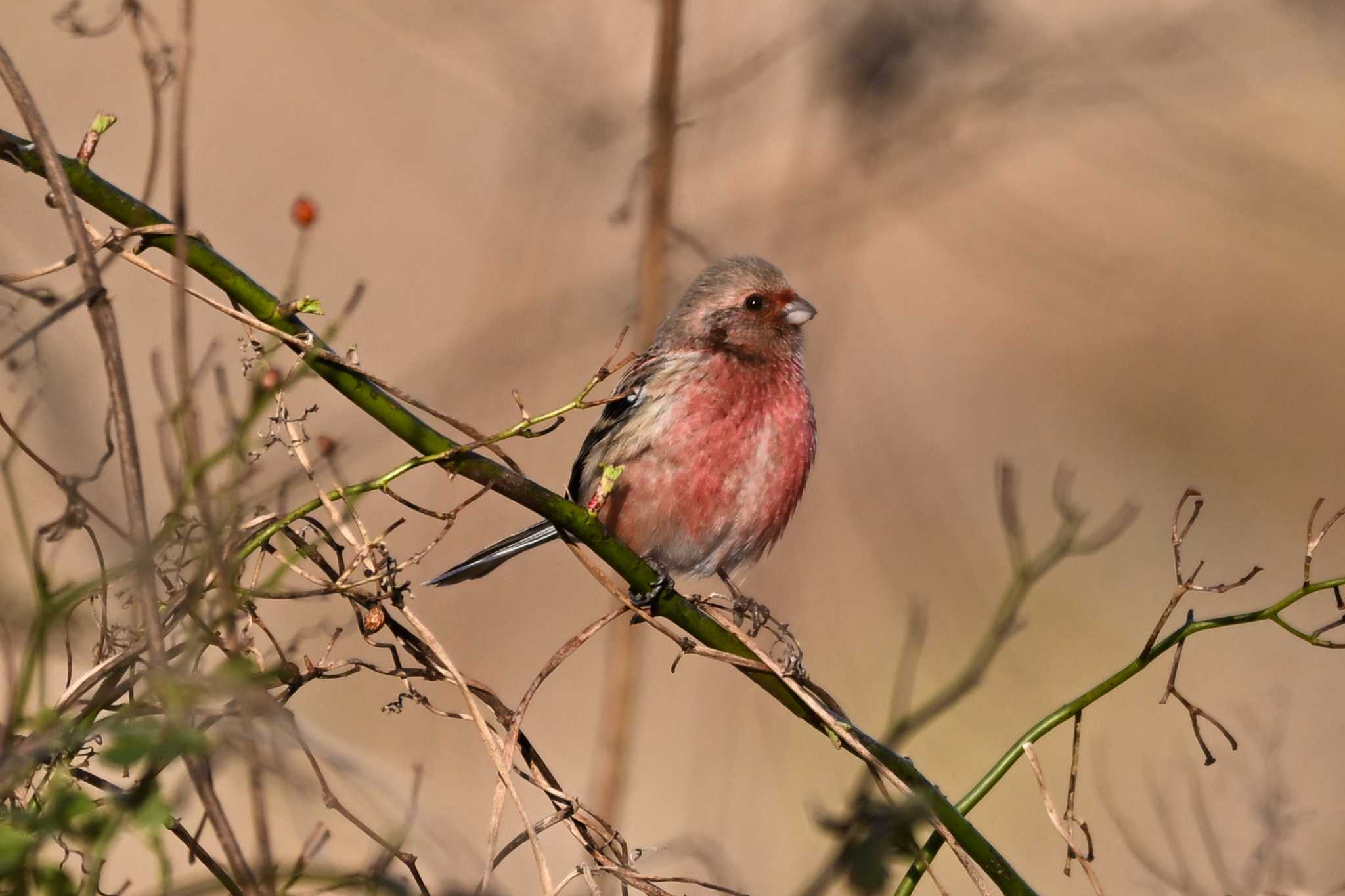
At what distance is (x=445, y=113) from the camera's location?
709 centimetres

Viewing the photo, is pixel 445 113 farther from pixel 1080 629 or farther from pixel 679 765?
pixel 1080 629

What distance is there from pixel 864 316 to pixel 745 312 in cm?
330

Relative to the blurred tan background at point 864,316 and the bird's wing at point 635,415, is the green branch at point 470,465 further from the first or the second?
the bird's wing at point 635,415

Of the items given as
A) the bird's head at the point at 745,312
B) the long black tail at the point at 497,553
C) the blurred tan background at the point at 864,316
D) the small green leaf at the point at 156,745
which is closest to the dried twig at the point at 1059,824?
the blurred tan background at the point at 864,316

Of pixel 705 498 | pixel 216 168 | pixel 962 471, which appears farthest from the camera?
pixel 962 471

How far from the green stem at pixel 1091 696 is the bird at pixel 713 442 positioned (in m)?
1.74

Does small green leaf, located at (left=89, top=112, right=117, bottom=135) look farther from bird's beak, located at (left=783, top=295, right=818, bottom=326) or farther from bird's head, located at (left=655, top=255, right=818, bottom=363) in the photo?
bird's beak, located at (left=783, top=295, right=818, bottom=326)

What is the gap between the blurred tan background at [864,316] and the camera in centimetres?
509

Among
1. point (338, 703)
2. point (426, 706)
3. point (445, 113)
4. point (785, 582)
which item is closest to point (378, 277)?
point (445, 113)

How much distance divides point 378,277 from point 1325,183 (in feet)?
17.5

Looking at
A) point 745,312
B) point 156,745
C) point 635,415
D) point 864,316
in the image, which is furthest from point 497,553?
point 864,316

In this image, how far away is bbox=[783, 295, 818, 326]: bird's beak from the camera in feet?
15.3

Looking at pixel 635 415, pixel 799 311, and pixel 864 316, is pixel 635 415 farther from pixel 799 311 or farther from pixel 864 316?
pixel 864 316

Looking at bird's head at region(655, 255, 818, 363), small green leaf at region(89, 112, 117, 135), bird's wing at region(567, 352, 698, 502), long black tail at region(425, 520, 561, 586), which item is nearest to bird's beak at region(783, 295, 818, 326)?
bird's head at region(655, 255, 818, 363)
